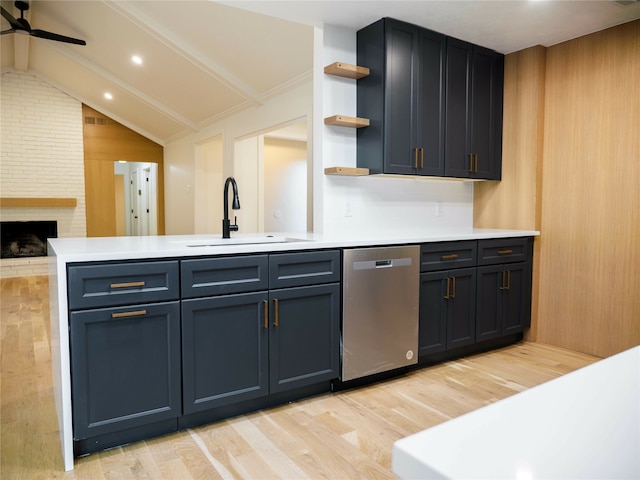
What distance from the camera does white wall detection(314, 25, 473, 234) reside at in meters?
3.15

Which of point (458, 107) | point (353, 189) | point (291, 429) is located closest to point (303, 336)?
point (291, 429)

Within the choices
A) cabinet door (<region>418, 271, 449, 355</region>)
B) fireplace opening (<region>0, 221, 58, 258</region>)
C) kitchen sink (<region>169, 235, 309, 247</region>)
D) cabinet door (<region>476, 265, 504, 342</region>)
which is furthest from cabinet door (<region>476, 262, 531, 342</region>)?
fireplace opening (<region>0, 221, 58, 258</region>)

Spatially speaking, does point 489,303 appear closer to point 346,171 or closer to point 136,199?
point 346,171

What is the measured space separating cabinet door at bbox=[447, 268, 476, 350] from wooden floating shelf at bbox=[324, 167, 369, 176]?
35.4 inches

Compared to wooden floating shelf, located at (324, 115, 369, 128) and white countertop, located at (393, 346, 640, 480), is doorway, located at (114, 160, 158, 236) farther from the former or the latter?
white countertop, located at (393, 346, 640, 480)

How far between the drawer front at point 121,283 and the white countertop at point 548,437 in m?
1.74

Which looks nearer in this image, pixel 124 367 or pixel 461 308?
pixel 124 367

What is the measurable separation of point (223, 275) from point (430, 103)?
1990 mm

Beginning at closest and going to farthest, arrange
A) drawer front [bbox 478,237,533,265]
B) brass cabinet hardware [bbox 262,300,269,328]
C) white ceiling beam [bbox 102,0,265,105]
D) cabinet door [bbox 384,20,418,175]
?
brass cabinet hardware [bbox 262,300,269,328]
cabinet door [bbox 384,20,418,175]
drawer front [bbox 478,237,533,265]
white ceiling beam [bbox 102,0,265,105]

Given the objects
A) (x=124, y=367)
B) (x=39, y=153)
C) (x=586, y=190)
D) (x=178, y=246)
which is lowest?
(x=124, y=367)

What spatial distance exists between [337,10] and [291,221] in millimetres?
5330

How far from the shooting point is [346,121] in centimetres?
303

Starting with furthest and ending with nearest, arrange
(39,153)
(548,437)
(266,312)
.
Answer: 1. (39,153)
2. (266,312)
3. (548,437)

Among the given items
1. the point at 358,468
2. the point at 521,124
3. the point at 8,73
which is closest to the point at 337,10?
the point at 521,124
